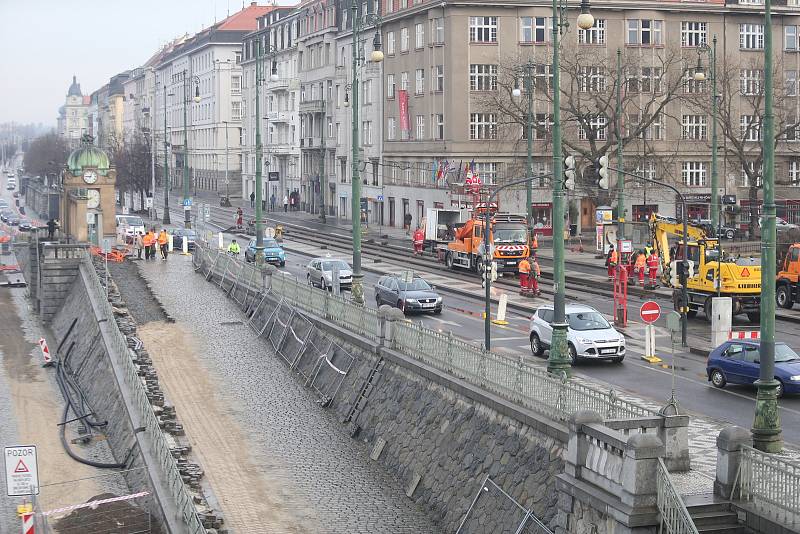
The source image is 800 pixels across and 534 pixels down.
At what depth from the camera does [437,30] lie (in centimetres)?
7925

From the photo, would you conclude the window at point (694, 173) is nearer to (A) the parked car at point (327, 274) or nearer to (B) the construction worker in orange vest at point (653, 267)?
(B) the construction worker in orange vest at point (653, 267)

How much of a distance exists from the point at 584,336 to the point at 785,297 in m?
14.9

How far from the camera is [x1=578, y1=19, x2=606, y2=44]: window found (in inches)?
3066

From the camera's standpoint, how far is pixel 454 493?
21.8 metres

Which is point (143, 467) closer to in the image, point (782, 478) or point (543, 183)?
point (782, 478)

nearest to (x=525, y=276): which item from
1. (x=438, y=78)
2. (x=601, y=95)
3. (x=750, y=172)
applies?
(x=601, y=95)

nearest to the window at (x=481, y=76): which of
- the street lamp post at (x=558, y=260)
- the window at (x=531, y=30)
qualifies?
the window at (x=531, y=30)

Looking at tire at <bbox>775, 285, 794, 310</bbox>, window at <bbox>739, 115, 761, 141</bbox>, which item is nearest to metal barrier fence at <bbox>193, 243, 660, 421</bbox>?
tire at <bbox>775, 285, 794, 310</bbox>

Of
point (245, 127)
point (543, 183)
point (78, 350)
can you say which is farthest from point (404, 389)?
point (245, 127)

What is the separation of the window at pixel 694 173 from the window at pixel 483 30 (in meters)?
14.9

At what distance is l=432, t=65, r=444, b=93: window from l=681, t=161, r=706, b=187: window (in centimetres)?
1633

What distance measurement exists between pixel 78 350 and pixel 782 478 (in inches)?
1413

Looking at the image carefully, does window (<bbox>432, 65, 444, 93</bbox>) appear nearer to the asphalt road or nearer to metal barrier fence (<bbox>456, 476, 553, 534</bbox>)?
the asphalt road

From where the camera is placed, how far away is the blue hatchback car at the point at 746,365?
83.4 feet
